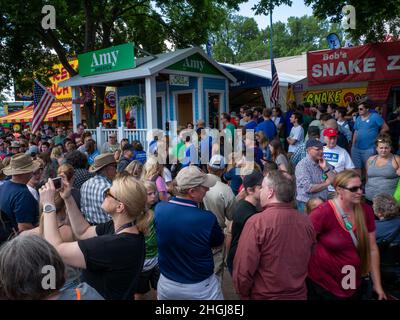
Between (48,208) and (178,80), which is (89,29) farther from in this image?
(48,208)

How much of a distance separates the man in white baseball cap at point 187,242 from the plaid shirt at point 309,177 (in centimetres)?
225

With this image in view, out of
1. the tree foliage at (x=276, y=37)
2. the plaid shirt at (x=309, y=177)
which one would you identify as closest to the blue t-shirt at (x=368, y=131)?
the plaid shirt at (x=309, y=177)

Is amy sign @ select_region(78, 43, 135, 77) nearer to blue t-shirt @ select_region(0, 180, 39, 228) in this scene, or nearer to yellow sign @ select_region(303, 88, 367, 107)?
yellow sign @ select_region(303, 88, 367, 107)

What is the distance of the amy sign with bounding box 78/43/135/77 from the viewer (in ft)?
37.0

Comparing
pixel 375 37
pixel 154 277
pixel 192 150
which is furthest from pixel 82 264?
pixel 375 37

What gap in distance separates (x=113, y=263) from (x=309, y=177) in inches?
127

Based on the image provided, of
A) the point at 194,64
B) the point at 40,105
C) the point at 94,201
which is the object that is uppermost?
the point at 194,64

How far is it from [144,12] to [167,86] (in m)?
7.32

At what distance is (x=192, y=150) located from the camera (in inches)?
319

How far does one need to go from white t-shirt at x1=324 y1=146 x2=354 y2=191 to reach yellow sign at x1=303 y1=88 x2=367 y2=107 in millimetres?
9148

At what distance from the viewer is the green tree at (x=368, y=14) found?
857 centimetres

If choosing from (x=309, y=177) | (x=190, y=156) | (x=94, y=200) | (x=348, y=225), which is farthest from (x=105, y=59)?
(x=348, y=225)

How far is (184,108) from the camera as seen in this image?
1395 cm

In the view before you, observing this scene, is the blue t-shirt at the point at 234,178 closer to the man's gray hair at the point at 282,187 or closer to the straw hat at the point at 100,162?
the straw hat at the point at 100,162
